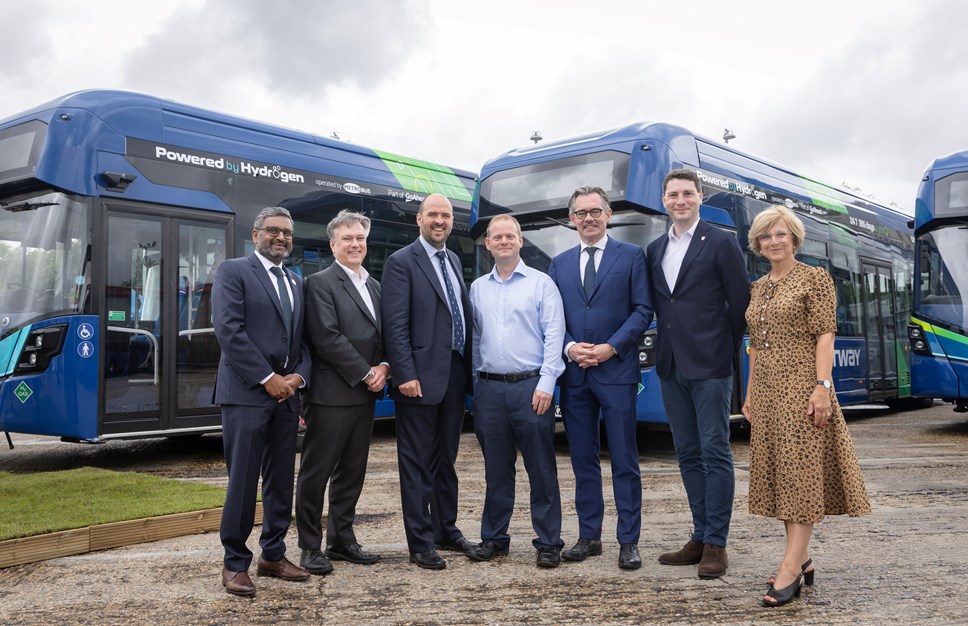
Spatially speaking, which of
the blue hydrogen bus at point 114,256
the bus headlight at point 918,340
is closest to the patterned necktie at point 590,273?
the blue hydrogen bus at point 114,256

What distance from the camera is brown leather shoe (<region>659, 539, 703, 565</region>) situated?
187 inches

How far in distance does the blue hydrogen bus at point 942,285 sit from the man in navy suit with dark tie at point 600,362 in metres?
8.38

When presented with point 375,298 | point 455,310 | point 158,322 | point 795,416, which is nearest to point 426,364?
point 455,310

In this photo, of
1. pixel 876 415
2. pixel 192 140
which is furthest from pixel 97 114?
pixel 876 415

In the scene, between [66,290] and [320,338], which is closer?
[320,338]

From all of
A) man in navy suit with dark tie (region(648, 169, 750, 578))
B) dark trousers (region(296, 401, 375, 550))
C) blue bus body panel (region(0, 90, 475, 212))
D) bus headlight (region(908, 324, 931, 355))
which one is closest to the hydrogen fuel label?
blue bus body panel (region(0, 90, 475, 212))

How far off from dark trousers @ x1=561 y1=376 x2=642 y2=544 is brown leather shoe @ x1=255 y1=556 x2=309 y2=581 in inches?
61.9

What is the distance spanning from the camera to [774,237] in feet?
14.4

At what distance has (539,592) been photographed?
423 centimetres

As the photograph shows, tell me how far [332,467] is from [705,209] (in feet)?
19.7

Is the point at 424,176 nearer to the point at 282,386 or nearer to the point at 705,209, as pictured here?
the point at 705,209

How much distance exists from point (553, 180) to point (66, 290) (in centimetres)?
496

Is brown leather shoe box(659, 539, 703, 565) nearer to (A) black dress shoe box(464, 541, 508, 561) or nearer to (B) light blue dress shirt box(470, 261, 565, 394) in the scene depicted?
(A) black dress shoe box(464, 541, 508, 561)

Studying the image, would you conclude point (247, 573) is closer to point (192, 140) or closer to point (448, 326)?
point (448, 326)
